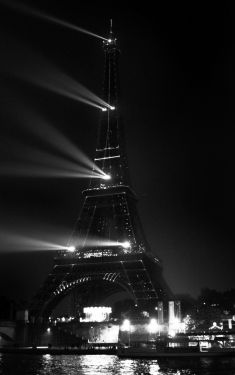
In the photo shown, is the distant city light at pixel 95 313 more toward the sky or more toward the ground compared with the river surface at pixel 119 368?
more toward the sky

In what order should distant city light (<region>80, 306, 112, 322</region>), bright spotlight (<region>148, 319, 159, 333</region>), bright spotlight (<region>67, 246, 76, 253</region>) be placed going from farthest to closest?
distant city light (<region>80, 306, 112, 322</region>)
bright spotlight (<region>67, 246, 76, 253</region>)
bright spotlight (<region>148, 319, 159, 333</region>)

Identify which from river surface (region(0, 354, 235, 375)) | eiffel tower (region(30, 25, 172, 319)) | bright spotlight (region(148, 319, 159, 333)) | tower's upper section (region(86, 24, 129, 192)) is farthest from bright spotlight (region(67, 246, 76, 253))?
river surface (region(0, 354, 235, 375))

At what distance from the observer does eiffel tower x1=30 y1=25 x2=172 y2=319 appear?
77438 millimetres

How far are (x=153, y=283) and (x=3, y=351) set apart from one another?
938 inches

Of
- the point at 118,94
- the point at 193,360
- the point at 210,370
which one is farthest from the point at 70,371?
the point at 118,94

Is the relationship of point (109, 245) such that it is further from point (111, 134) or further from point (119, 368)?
point (119, 368)

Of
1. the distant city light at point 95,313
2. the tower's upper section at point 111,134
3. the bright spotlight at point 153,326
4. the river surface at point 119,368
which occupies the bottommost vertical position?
the river surface at point 119,368

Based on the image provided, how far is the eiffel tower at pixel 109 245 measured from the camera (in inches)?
3049

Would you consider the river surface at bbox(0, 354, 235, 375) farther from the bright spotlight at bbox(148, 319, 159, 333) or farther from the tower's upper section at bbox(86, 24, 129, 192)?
the tower's upper section at bbox(86, 24, 129, 192)

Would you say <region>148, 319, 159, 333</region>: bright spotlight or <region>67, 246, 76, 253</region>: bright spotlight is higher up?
<region>67, 246, 76, 253</region>: bright spotlight

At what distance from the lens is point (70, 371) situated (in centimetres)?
4034

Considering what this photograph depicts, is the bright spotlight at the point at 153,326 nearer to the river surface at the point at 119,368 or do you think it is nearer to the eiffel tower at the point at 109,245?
the eiffel tower at the point at 109,245

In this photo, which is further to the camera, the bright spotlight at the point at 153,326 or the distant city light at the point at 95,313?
the distant city light at the point at 95,313

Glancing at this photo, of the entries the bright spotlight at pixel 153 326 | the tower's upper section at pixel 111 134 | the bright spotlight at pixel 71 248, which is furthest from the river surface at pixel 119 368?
the tower's upper section at pixel 111 134
